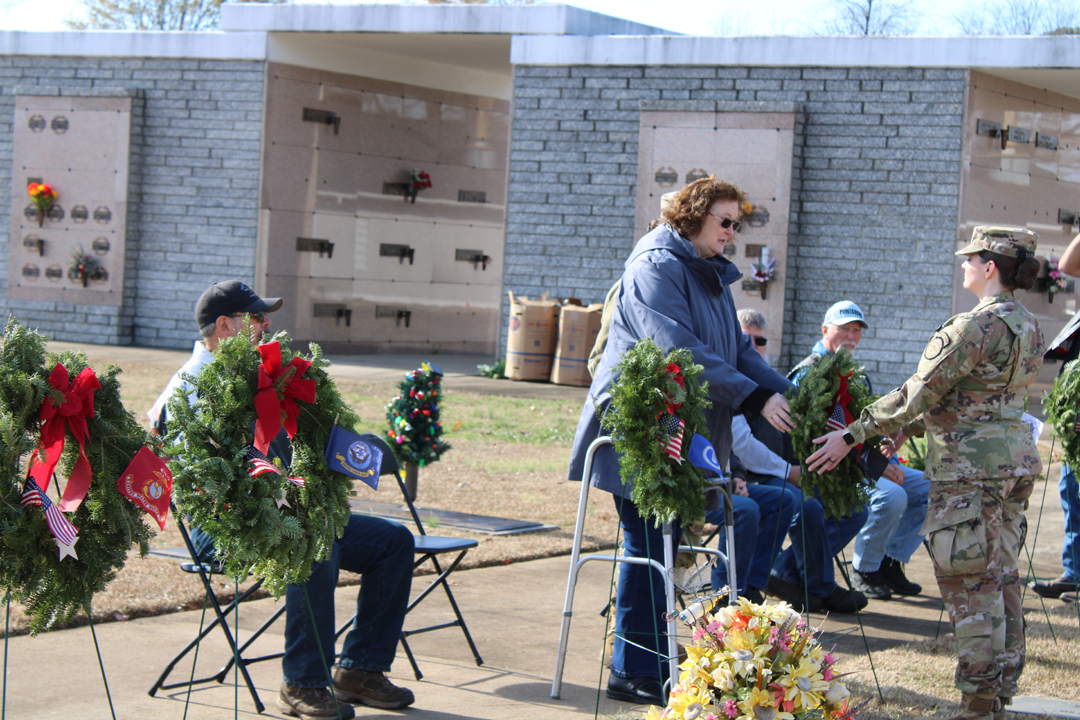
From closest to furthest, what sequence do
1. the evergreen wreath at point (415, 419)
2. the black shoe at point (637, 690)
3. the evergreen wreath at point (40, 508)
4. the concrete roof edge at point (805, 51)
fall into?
the evergreen wreath at point (40, 508) → the black shoe at point (637, 690) → the evergreen wreath at point (415, 419) → the concrete roof edge at point (805, 51)

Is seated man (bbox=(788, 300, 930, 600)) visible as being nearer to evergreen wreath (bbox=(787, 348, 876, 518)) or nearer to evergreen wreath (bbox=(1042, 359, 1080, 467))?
evergreen wreath (bbox=(1042, 359, 1080, 467))

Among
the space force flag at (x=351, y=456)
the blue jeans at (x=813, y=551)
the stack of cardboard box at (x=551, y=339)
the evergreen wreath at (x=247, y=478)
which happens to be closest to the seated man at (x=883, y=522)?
the blue jeans at (x=813, y=551)

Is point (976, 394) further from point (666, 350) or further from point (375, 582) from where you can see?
point (375, 582)

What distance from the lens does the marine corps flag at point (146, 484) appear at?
10.3 feet

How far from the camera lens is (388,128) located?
1839 centimetres

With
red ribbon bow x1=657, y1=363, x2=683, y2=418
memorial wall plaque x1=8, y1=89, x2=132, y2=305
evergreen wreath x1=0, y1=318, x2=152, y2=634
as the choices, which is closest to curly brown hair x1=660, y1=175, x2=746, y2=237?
red ribbon bow x1=657, y1=363, x2=683, y2=418

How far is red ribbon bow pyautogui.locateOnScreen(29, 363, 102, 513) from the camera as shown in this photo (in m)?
3.08

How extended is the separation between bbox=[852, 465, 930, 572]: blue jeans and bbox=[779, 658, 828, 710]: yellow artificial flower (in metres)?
3.22

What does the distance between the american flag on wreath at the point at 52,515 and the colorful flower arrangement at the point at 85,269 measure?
1510 centimetres

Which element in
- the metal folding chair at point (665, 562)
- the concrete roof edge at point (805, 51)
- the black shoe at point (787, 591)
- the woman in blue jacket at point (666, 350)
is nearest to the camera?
the metal folding chair at point (665, 562)

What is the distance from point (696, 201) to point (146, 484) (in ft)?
7.44

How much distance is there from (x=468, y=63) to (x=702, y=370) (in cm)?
1556

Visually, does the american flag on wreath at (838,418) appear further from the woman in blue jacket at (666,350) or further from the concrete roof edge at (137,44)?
the concrete roof edge at (137,44)

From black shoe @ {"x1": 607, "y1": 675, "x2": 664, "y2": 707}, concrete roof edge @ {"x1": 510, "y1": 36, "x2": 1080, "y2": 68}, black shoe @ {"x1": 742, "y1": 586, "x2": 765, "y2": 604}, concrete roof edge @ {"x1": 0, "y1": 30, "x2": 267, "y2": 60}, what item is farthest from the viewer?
concrete roof edge @ {"x1": 0, "y1": 30, "x2": 267, "y2": 60}
